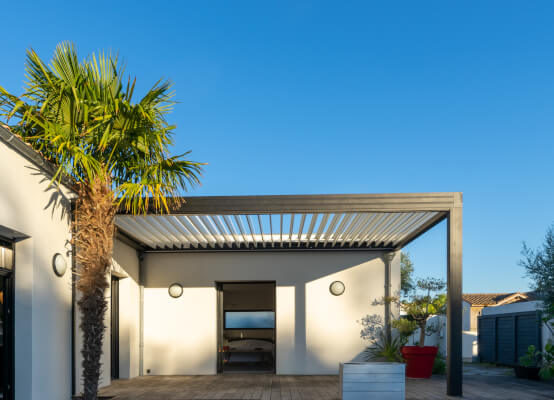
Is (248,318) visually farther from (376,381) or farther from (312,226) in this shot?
(376,381)

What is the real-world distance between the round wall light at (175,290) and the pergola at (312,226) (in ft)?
2.52

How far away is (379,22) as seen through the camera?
14383 millimetres

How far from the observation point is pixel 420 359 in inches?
343

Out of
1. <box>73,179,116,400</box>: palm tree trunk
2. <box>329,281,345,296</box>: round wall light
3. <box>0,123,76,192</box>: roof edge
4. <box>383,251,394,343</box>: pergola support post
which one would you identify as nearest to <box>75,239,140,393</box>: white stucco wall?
<box>0,123,76,192</box>: roof edge

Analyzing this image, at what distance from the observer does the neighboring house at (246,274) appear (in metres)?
6.33

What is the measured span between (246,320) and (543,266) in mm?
7582

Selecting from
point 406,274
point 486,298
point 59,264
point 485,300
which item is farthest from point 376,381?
point 486,298

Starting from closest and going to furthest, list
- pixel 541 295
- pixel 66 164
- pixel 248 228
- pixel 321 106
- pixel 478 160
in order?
1. pixel 66 164
2. pixel 248 228
3. pixel 541 295
4. pixel 321 106
5. pixel 478 160

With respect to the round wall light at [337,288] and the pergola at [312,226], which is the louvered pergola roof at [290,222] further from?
the round wall light at [337,288]

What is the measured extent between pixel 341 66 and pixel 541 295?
9365 mm

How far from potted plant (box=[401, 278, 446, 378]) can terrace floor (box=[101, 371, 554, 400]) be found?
1.00 ft

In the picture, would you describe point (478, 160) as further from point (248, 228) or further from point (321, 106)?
point (248, 228)

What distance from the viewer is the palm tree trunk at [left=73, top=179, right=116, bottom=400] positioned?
17.7ft

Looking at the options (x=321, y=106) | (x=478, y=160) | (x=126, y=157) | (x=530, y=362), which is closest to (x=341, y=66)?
(x=321, y=106)
